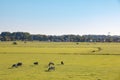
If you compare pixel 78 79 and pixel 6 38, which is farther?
pixel 6 38

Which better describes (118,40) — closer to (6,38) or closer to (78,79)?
(6,38)

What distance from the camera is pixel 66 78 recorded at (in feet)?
70.1

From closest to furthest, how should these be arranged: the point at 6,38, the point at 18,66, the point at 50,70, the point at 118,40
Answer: the point at 50,70 < the point at 18,66 < the point at 118,40 < the point at 6,38

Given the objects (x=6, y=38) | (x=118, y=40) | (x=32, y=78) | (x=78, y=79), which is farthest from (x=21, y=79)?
(x=6, y=38)

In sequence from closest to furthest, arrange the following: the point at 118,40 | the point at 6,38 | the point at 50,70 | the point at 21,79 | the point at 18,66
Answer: the point at 21,79 → the point at 50,70 → the point at 18,66 → the point at 118,40 → the point at 6,38

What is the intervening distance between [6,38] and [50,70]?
173 meters

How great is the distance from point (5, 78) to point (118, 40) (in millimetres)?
165936

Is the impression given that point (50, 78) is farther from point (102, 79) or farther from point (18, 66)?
point (18, 66)

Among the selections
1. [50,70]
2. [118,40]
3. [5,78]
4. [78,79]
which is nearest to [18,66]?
[50,70]

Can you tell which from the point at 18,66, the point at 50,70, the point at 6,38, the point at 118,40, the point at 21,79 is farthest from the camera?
the point at 6,38

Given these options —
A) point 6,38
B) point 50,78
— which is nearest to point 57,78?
point 50,78

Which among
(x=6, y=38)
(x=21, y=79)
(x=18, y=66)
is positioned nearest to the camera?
(x=21, y=79)

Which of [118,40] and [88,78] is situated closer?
[88,78]

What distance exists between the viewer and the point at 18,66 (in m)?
30.0
